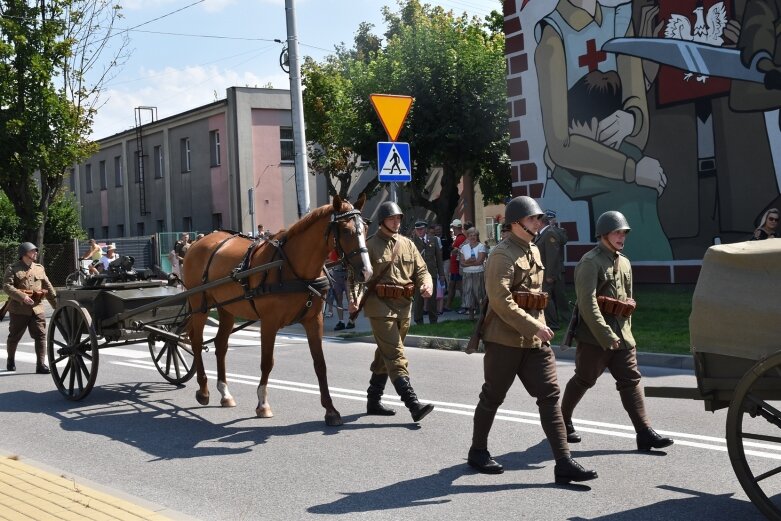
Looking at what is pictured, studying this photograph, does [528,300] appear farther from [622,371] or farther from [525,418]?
[525,418]

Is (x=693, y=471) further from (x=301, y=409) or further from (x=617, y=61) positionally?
(x=617, y=61)

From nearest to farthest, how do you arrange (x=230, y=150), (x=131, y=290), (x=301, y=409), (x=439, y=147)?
(x=301, y=409)
(x=131, y=290)
(x=439, y=147)
(x=230, y=150)

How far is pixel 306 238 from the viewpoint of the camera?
8.78 meters

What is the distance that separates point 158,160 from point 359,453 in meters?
37.8

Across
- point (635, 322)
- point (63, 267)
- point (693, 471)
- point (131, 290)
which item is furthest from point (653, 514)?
point (63, 267)

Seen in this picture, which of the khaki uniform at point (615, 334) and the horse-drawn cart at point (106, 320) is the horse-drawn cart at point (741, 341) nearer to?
the khaki uniform at point (615, 334)

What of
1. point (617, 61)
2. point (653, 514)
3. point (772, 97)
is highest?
point (617, 61)

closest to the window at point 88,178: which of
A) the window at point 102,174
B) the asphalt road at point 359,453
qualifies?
the window at point 102,174

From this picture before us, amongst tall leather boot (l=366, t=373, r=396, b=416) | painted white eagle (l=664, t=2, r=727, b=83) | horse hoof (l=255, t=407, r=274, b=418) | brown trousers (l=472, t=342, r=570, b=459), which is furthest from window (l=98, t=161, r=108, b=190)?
brown trousers (l=472, t=342, r=570, b=459)

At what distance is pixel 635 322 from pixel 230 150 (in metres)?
25.6

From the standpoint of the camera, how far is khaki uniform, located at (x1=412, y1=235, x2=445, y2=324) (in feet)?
55.6

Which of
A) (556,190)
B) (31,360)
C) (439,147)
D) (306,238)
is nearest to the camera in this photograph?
(306,238)

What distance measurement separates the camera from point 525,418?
8.55m

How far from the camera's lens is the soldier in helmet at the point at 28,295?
40.5ft
